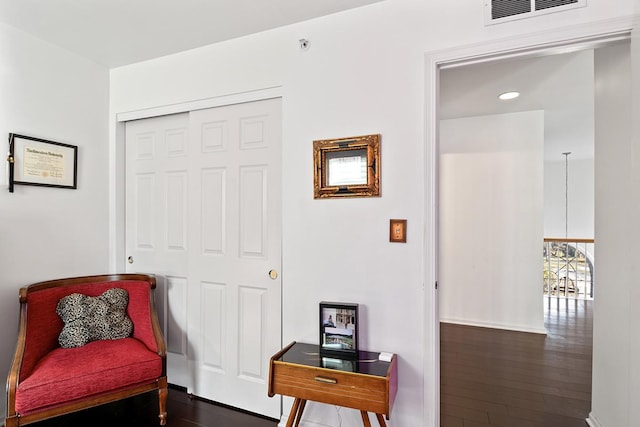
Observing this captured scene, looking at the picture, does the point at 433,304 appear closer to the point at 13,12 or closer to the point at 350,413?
the point at 350,413

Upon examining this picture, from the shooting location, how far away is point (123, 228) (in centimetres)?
281

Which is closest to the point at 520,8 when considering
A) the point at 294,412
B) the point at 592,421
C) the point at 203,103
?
the point at 203,103

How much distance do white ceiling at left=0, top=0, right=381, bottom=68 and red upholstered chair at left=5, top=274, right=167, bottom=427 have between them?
1.76m

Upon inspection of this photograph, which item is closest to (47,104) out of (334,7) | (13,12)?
(13,12)

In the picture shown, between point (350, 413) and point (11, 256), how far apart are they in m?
2.49

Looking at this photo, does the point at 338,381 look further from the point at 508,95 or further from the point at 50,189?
the point at 508,95

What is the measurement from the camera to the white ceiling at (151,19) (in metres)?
1.89

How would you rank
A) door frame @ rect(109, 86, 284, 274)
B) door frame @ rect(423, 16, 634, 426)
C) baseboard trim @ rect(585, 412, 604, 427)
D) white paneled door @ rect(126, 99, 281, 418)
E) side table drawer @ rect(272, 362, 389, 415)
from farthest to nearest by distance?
door frame @ rect(109, 86, 284, 274) → white paneled door @ rect(126, 99, 281, 418) → baseboard trim @ rect(585, 412, 604, 427) → door frame @ rect(423, 16, 634, 426) → side table drawer @ rect(272, 362, 389, 415)

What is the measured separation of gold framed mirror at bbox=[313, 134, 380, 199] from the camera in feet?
6.15

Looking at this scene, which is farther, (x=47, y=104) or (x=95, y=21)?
(x=47, y=104)

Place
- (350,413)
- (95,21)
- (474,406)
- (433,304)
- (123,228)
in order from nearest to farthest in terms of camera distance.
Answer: (433,304) < (350,413) < (95,21) < (474,406) < (123,228)

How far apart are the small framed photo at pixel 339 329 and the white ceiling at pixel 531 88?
5.36ft

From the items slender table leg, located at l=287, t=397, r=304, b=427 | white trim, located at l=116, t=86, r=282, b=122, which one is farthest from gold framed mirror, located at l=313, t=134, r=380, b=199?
slender table leg, located at l=287, t=397, r=304, b=427

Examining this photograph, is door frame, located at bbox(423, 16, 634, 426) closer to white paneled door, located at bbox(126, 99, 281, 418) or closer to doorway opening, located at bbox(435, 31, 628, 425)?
white paneled door, located at bbox(126, 99, 281, 418)
